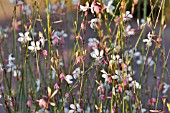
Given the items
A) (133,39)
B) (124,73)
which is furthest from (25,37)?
(133,39)

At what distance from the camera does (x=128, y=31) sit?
2543 mm

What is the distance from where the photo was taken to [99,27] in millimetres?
2207

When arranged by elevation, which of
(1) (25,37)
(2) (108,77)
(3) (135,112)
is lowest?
(3) (135,112)

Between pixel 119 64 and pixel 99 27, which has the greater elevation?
pixel 99 27

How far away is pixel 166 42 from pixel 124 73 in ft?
9.45

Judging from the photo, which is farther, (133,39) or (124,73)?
(133,39)

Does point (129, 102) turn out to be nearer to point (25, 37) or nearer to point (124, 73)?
point (124, 73)

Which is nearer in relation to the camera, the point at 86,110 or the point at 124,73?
the point at 124,73

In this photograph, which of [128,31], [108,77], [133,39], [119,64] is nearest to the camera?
[108,77]

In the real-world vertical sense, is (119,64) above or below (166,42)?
above

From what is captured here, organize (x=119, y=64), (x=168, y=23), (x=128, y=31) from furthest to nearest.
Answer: (x=168, y=23) → (x=128, y=31) → (x=119, y=64)

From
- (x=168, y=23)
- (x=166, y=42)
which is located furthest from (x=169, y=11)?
(x=166, y=42)

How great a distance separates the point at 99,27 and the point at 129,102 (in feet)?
1.43

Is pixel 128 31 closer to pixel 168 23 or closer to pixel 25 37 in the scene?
pixel 25 37
